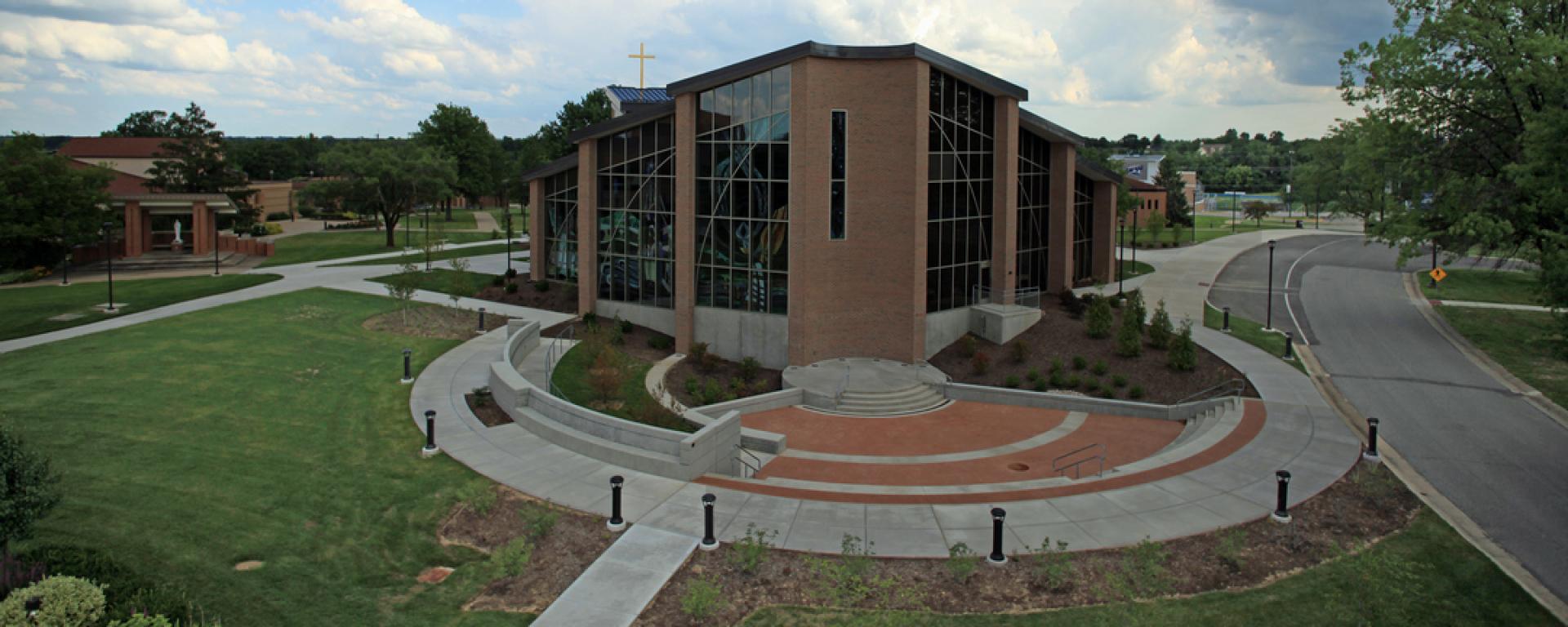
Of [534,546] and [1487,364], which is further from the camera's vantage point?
[1487,364]

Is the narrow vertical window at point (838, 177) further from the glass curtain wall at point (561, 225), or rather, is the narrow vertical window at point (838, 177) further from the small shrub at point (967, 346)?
the glass curtain wall at point (561, 225)

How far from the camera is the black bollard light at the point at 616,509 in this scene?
15547 millimetres

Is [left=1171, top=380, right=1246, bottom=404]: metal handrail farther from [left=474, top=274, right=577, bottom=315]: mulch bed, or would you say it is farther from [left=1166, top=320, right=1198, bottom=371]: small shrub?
[left=474, top=274, right=577, bottom=315]: mulch bed

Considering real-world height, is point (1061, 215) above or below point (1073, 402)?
above

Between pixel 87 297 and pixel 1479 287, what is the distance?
64853 mm

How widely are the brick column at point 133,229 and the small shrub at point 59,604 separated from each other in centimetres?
5280

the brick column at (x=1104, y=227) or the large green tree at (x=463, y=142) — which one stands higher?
the large green tree at (x=463, y=142)

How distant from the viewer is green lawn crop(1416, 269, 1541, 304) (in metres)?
42.2

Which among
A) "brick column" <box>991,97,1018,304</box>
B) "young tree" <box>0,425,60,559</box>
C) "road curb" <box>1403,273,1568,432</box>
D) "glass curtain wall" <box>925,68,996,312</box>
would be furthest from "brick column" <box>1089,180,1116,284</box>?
"young tree" <box>0,425,60,559</box>

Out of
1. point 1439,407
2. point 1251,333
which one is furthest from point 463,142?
point 1439,407

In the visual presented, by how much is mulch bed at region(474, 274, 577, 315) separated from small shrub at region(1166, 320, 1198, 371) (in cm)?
2404

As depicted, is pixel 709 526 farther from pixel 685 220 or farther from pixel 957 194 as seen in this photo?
pixel 957 194

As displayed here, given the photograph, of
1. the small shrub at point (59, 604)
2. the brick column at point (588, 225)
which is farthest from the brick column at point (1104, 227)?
the small shrub at point (59, 604)

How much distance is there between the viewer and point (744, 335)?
3191cm
